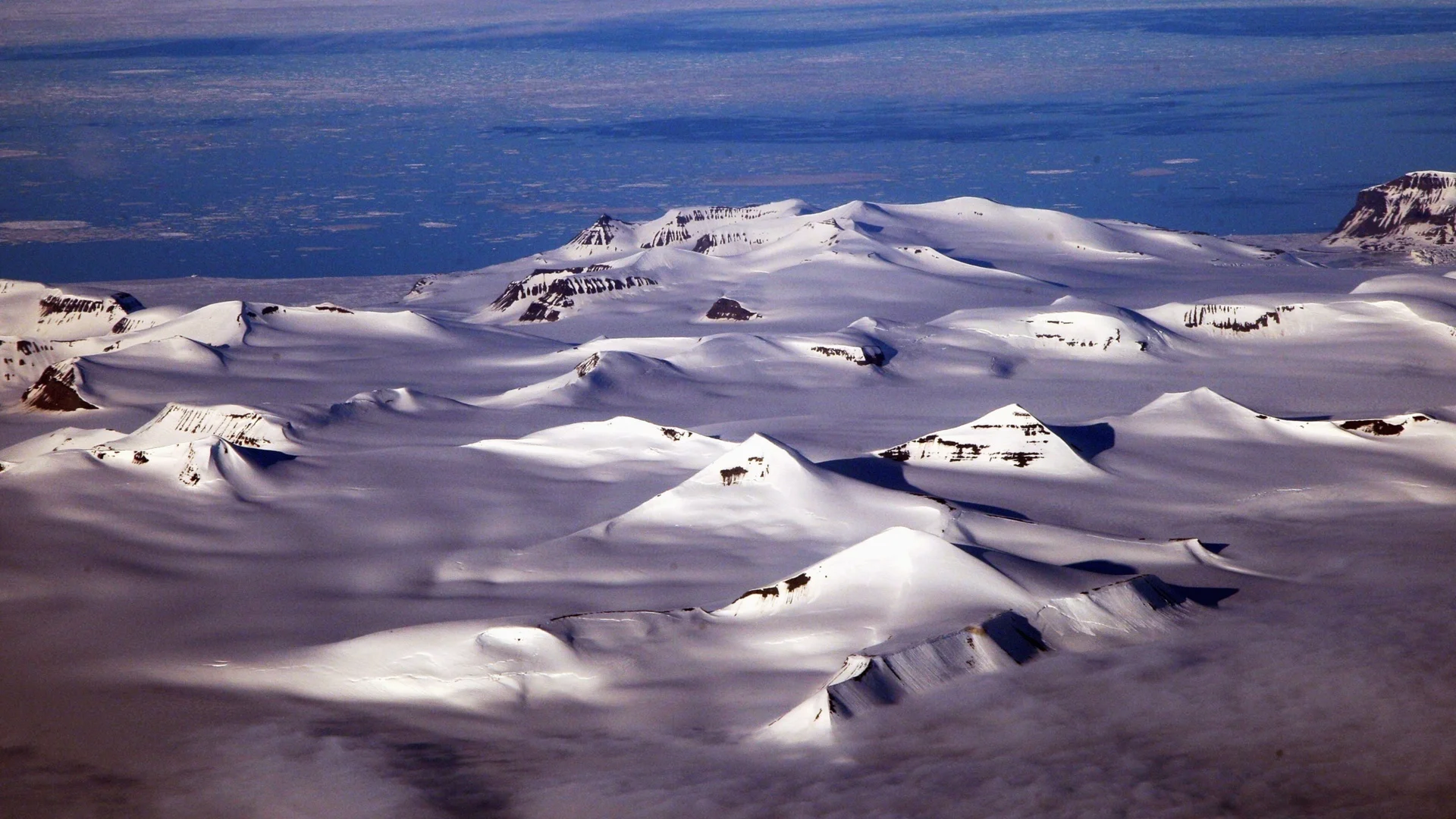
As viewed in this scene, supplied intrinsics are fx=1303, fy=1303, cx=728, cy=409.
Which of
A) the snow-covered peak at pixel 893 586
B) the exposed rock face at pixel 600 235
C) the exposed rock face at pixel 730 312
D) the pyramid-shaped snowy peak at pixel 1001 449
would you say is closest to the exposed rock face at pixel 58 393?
the exposed rock face at pixel 730 312

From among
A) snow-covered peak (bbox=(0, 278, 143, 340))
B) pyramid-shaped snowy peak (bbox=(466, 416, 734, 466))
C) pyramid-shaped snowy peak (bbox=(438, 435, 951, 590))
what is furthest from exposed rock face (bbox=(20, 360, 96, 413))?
pyramid-shaped snowy peak (bbox=(438, 435, 951, 590))

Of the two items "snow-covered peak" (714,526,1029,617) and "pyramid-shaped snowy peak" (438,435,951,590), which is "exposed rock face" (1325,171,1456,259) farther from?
"snow-covered peak" (714,526,1029,617)

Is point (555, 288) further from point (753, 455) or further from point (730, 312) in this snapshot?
point (753, 455)

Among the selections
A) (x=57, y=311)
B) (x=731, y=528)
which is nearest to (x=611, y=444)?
(x=731, y=528)

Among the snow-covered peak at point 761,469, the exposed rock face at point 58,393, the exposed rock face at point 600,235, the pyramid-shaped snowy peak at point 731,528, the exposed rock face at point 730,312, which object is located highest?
the exposed rock face at point 600,235

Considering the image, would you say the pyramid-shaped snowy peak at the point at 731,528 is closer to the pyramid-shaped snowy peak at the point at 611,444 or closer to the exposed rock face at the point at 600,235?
the pyramid-shaped snowy peak at the point at 611,444

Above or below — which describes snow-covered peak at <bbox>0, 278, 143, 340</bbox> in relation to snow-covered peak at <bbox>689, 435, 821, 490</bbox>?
below

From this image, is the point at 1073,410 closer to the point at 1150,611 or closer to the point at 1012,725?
the point at 1150,611
